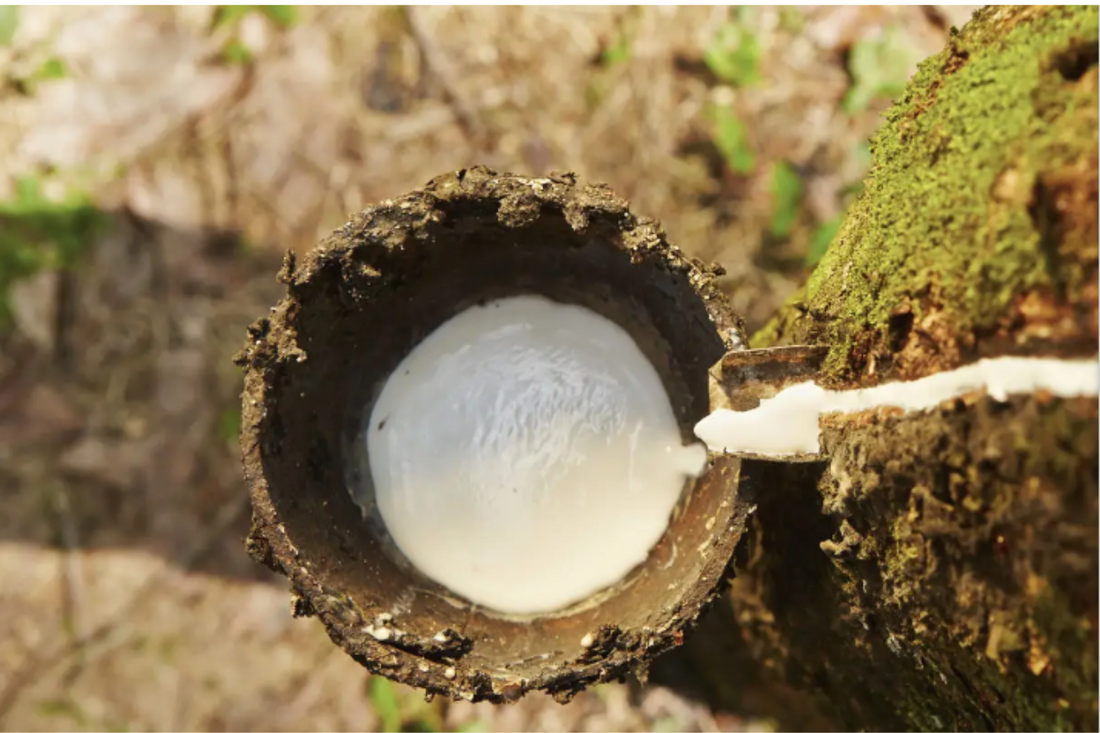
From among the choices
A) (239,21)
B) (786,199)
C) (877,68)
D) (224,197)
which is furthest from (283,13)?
(877,68)

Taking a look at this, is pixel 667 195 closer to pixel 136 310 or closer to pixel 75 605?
pixel 136 310

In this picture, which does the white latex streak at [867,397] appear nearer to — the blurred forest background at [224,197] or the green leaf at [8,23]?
the blurred forest background at [224,197]

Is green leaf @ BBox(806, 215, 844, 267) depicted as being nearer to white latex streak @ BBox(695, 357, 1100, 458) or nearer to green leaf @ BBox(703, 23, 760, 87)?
green leaf @ BBox(703, 23, 760, 87)

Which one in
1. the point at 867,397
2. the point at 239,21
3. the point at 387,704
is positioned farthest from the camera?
the point at 239,21

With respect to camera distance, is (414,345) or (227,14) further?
(227,14)

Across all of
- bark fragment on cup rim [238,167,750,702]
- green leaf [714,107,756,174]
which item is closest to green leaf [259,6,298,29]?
bark fragment on cup rim [238,167,750,702]

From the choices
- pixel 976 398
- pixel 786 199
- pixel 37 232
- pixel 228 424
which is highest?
pixel 786 199

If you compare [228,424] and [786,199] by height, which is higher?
[786,199]

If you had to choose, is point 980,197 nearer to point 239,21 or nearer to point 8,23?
point 239,21
